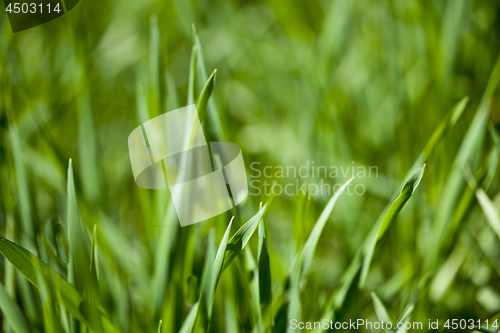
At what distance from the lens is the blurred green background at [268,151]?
0.74 ft

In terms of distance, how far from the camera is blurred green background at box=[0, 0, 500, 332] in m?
0.22

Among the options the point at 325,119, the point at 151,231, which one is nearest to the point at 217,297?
the point at 151,231

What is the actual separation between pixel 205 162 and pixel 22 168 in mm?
128

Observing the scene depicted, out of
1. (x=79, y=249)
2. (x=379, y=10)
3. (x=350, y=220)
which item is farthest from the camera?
(x=379, y=10)

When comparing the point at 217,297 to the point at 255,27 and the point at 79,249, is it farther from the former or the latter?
the point at 255,27

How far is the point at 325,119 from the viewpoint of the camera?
332mm

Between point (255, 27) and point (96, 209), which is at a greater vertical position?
point (255, 27)

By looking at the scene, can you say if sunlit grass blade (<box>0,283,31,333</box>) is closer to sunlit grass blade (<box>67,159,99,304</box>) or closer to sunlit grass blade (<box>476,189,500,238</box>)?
sunlit grass blade (<box>67,159,99,304</box>)

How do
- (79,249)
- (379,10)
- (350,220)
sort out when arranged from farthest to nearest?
(379,10)
(350,220)
(79,249)

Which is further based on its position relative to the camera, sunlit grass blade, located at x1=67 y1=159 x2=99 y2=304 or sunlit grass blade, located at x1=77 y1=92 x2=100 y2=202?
sunlit grass blade, located at x1=77 y1=92 x2=100 y2=202

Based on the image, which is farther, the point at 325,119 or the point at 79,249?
the point at 325,119

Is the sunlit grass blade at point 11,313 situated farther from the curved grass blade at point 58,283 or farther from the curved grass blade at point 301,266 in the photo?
the curved grass blade at point 301,266

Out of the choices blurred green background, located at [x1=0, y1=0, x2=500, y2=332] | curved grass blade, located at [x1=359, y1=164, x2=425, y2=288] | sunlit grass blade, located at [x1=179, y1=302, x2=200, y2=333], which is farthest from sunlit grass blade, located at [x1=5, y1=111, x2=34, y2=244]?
curved grass blade, located at [x1=359, y1=164, x2=425, y2=288]

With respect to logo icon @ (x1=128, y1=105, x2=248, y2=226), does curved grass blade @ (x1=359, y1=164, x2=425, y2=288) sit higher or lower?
lower
